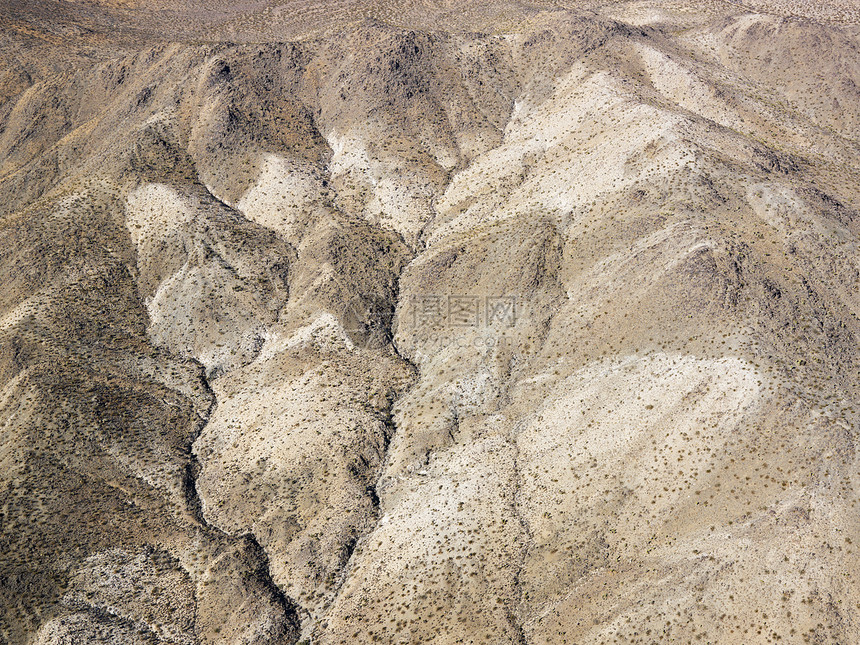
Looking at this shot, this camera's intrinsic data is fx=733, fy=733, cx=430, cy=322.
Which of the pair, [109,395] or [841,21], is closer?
[109,395]

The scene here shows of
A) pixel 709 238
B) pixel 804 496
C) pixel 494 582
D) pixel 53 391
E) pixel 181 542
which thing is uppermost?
pixel 53 391

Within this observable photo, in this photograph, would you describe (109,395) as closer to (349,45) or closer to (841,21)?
(349,45)

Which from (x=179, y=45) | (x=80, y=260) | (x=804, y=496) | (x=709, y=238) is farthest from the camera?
(x=179, y=45)

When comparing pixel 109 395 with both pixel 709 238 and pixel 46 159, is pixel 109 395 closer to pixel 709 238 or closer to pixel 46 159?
pixel 46 159

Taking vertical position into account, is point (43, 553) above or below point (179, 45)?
below

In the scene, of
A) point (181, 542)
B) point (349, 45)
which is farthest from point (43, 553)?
point (349, 45)

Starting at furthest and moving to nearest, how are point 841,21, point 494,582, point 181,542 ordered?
point 841,21 < point 181,542 < point 494,582

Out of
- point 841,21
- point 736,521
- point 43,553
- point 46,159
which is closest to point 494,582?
point 736,521
